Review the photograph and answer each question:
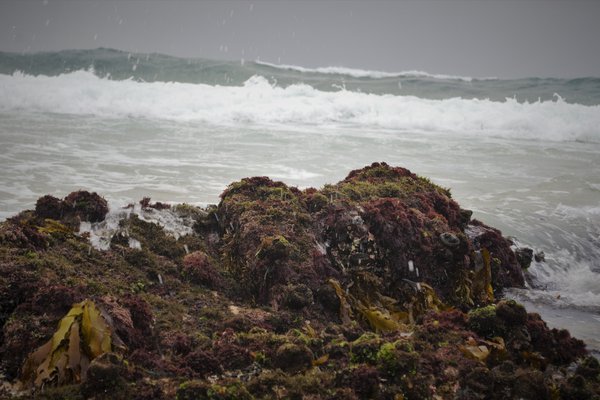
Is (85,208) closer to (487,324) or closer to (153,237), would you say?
(153,237)

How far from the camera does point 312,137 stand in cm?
2445

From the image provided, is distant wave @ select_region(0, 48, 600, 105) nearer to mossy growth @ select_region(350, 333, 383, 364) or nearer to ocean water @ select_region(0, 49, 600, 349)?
ocean water @ select_region(0, 49, 600, 349)

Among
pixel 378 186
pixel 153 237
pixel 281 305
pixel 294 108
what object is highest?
pixel 294 108

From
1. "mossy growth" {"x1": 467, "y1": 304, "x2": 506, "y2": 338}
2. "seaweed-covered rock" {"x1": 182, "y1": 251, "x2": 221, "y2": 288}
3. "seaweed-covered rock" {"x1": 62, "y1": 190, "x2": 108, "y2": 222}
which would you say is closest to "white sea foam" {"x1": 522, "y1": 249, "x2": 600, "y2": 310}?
"mossy growth" {"x1": 467, "y1": 304, "x2": 506, "y2": 338}

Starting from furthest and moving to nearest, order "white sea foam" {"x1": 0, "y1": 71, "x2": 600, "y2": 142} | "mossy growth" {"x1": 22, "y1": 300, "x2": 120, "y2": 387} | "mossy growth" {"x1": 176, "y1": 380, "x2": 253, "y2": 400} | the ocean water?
"white sea foam" {"x1": 0, "y1": 71, "x2": 600, "y2": 142}
the ocean water
"mossy growth" {"x1": 22, "y1": 300, "x2": 120, "y2": 387}
"mossy growth" {"x1": 176, "y1": 380, "x2": 253, "y2": 400}

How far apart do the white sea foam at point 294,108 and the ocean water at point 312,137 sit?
5.4 inches

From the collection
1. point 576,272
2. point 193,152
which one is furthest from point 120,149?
point 576,272

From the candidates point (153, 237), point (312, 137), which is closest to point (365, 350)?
point (153, 237)

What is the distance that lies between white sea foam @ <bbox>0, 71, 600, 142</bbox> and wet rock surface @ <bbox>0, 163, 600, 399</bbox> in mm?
23095

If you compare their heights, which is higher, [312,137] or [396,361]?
[312,137]

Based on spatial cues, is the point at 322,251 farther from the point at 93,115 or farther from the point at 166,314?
the point at 93,115

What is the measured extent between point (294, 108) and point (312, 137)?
30.2 ft

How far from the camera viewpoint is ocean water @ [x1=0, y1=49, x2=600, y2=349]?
10.9 m

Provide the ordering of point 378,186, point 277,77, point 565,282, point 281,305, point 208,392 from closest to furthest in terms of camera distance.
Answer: point 208,392, point 281,305, point 378,186, point 565,282, point 277,77
